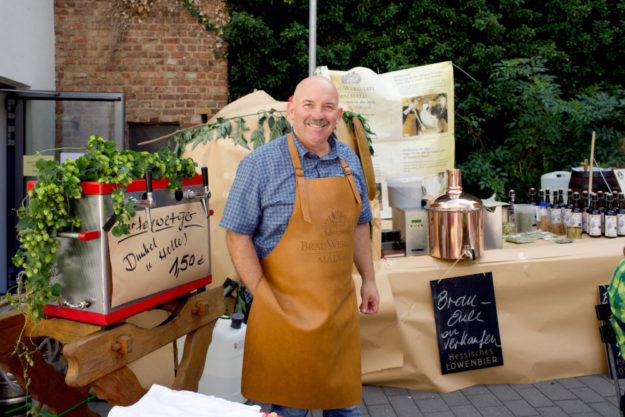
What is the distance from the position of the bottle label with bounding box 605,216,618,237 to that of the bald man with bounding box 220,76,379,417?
97.6 inches

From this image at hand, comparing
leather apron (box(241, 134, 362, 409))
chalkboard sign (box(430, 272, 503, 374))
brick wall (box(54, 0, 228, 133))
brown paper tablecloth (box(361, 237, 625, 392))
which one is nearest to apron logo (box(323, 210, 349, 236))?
leather apron (box(241, 134, 362, 409))

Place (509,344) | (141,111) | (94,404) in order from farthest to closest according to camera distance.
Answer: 1. (141,111)
2. (509,344)
3. (94,404)

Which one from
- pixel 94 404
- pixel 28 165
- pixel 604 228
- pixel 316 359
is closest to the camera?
pixel 316 359

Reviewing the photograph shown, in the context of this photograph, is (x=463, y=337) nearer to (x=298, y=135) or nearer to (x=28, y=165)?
(x=298, y=135)

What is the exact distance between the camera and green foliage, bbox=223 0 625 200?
5848 millimetres

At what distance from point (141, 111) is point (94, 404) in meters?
3.62

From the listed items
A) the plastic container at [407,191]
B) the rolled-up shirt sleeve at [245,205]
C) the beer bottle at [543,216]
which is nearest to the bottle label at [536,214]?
the beer bottle at [543,216]

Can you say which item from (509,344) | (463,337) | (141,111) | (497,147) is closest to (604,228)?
(509,344)

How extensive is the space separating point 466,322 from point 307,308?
64.8 inches

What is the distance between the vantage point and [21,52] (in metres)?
4.63

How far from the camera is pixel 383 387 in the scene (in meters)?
3.22

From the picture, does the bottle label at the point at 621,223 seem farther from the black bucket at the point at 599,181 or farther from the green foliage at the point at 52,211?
the green foliage at the point at 52,211

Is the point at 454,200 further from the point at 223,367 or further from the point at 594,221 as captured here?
the point at 223,367

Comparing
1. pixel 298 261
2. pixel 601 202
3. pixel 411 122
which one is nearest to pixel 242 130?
pixel 298 261
